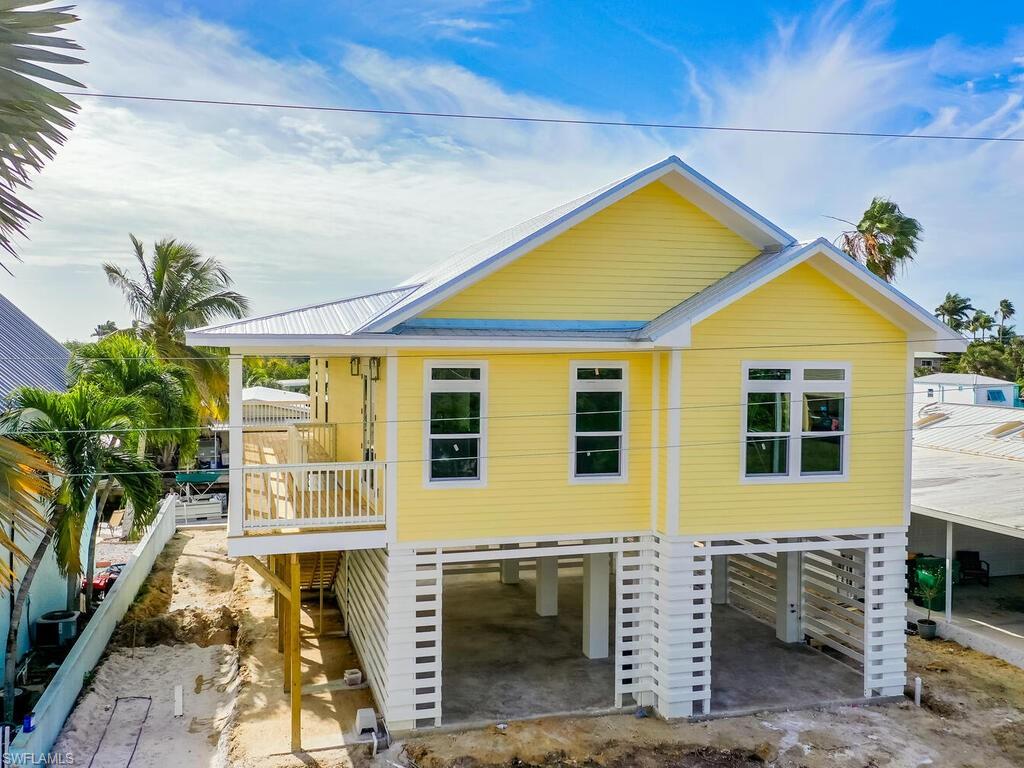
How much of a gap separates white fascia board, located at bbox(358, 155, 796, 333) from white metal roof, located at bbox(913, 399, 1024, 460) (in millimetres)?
10469

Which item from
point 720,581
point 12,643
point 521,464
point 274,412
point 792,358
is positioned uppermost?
point 792,358

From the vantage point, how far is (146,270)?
25.4m

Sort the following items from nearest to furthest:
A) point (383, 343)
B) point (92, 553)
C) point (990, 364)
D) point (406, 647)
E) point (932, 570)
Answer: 1. point (383, 343)
2. point (406, 647)
3. point (92, 553)
4. point (932, 570)
5. point (990, 364)

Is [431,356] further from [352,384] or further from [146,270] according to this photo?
[146,270]

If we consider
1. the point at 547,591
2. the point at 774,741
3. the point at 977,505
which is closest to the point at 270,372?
the point at 547,591

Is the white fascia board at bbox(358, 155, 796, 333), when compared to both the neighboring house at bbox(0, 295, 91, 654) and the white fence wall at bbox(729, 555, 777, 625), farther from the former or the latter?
the white fence wall at bbox(729, 555, 777, 625)

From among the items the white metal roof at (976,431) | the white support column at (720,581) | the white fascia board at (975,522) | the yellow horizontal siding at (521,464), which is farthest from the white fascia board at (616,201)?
the white metal roof at (976,431)

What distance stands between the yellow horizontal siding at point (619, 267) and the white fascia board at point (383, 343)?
2.67 ft

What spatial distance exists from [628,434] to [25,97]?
8.51 meters

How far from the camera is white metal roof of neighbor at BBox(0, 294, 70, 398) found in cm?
1641

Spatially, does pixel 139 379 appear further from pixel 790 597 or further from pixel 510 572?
pixel 790 597

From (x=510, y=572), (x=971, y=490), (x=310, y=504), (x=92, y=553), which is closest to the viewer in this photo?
(x=310, y=504)

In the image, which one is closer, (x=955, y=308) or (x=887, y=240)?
(x=887, y=240)

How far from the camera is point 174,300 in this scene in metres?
25.2
